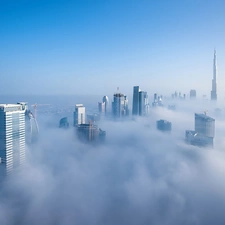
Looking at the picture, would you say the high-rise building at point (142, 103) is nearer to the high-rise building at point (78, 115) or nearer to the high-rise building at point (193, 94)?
the high-rise building at point (78, 115)

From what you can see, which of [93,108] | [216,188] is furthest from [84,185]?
[93,108]

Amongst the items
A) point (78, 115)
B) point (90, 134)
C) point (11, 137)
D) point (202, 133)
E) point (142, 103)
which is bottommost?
point (90, 134)

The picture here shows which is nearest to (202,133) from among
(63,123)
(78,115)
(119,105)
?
(119,105)

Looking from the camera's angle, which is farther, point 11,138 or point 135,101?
Answer: point 135,101

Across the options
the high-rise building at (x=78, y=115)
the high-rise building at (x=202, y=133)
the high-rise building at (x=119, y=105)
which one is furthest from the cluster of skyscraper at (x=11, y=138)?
the high-rise building at (x=119, y=105)

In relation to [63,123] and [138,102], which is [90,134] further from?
[138,102]

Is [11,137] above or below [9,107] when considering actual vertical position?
below

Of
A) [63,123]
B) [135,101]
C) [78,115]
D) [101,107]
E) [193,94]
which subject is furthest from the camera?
[193,94]
